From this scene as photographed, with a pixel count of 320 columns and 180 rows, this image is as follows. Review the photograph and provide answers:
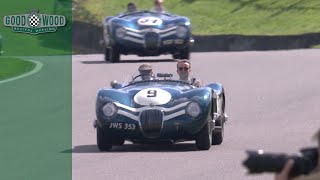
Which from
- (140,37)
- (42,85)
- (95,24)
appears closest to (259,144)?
(42,85)

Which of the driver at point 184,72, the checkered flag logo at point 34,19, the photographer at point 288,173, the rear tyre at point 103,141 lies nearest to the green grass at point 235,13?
the checkered flag logo at point 34,19

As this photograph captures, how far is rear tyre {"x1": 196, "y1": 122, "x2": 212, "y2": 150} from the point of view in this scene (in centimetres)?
1118

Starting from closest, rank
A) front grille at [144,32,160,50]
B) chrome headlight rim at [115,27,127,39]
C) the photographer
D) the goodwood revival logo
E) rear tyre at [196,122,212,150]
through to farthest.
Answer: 1. the photographer
2. rear tyre at [196,122,212,150]
3. front grille at [144,32,160,50]
4. chrome headlight rim at [115,27,127,39]
5. the goodwood revival logo

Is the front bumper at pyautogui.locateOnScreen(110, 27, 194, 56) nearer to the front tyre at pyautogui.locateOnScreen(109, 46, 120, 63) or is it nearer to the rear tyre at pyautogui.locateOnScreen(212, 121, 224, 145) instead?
the front tyre at pyautogui.locateOnScreen(109, 46, 120, 63)

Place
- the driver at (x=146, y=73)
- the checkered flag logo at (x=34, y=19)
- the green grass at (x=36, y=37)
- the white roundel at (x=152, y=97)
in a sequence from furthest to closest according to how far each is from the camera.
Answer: the checkered flag logo at (x=34, y=19) → the green grass at (x=36, y=37) → the driver at (x=146, y=73) → the white roundel at (x=152, y=97)

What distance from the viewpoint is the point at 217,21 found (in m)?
40.1

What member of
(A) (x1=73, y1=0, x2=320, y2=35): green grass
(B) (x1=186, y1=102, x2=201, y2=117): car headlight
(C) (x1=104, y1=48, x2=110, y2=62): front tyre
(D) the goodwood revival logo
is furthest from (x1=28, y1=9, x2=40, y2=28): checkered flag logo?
(B) (x1=186, y1=102, x2=201, y2=117): car headlight

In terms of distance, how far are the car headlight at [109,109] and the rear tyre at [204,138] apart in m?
0.88

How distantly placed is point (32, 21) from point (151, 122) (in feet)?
91.3

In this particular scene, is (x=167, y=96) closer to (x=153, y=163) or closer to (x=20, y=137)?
(x=153, y=163)

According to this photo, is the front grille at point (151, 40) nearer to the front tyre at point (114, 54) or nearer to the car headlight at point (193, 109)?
the front tyre at point (114, 54)

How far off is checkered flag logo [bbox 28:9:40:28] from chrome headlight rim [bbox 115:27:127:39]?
15599 mm

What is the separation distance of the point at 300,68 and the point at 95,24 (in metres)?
18.1

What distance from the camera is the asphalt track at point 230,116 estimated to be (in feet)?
32.9
